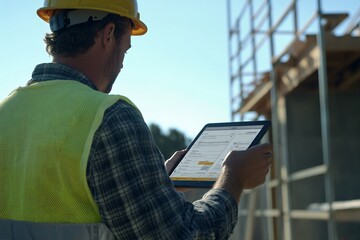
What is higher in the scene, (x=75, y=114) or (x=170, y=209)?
(x=75, y=114)

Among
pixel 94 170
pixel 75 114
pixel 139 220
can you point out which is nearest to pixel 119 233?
pixel 139 220

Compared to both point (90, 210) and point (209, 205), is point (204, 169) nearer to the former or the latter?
point (209, 205)

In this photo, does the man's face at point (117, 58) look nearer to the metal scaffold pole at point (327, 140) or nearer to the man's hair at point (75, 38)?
the man's hair at point (75, 38)

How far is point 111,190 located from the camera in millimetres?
1734

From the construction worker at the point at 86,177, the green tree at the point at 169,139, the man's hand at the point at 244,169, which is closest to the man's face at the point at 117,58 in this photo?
the construction worker at the point at 86,177

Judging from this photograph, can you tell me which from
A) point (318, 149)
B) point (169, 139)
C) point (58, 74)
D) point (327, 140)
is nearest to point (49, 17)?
point (58, 74)

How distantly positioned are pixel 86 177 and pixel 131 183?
0.12 meters

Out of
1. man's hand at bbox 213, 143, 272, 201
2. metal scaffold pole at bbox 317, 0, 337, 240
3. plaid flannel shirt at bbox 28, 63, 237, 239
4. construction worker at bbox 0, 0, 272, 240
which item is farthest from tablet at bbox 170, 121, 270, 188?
metal scaffold pole at bbox 317, 0, 337, 240

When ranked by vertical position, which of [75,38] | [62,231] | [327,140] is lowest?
[327,140]

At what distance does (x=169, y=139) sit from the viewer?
55875 mm

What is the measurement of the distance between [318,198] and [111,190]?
8.03 meters

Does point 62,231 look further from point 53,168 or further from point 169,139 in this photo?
point 169,139

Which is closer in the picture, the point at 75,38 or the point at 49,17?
the point at 75,38

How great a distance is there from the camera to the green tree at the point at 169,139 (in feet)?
177
